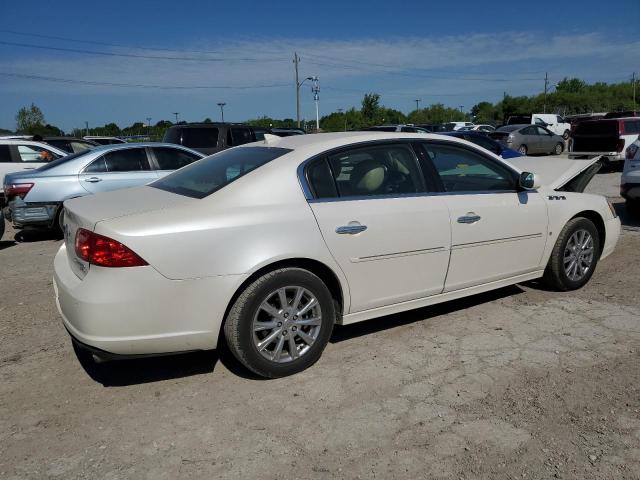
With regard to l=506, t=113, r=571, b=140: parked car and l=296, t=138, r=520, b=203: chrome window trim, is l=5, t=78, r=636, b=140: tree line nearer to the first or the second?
l=506, t=113, r=571, b=140: parked car

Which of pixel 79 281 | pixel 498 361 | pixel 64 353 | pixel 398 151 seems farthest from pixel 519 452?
pixel 64 353

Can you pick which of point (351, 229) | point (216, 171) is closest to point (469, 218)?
point (351, 229)

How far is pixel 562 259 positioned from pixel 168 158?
645cm

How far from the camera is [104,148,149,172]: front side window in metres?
8.57

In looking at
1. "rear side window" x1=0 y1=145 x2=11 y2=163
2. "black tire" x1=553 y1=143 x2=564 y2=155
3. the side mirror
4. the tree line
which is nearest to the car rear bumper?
the side mirror

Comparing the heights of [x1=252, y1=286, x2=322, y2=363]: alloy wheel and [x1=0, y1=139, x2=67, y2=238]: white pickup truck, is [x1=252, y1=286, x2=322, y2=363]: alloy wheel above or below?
below

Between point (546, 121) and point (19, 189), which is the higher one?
point (546, 121)

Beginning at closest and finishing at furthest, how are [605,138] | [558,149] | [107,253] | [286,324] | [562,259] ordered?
[107,253]
[286,324]
[562,259]
[605,138]
[558,149]

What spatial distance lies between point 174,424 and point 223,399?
36 centimetres

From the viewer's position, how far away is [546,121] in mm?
33062

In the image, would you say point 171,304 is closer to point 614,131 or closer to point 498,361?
point 498,361

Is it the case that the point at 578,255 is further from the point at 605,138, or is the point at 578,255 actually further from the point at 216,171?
the point at 605,138

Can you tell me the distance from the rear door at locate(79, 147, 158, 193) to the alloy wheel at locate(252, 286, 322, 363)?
17.9ft

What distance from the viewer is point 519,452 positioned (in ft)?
9.06
